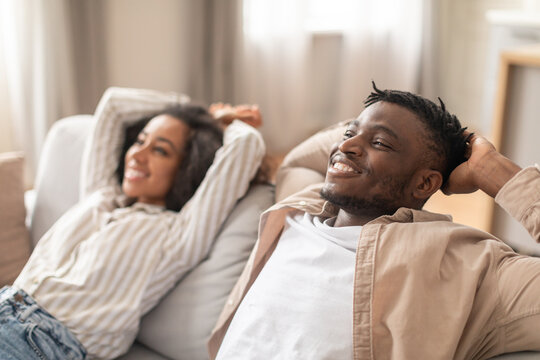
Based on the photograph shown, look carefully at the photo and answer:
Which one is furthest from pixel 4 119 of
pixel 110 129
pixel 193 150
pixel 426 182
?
pixel 426 182

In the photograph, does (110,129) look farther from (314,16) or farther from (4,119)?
(314,16)

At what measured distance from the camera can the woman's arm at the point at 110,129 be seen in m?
2.04

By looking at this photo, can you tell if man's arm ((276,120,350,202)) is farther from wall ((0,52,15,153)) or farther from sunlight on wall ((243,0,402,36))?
sunlight on wall ((243,0,402,36))

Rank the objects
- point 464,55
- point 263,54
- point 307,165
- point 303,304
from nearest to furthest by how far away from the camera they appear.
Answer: point 303,304
point 307,165
point 263,54
point 464,55

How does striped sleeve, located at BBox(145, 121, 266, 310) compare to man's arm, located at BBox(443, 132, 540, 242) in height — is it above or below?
below

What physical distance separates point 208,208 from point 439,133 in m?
0.70

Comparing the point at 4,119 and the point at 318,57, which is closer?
the point at 4,119

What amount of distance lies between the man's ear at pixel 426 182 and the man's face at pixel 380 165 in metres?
0.01

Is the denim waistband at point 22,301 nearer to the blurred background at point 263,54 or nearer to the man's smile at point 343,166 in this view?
the man's smile at point 343,166

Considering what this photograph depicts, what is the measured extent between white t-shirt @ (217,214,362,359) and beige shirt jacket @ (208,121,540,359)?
6 cm

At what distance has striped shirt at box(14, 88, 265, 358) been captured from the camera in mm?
1646

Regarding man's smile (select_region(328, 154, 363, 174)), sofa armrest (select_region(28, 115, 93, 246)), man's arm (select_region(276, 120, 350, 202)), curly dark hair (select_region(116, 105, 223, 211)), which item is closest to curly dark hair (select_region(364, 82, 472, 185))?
man's smile (select_region(328, 154, 363, 174))

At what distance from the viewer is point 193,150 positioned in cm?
193

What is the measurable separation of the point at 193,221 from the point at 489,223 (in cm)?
123
